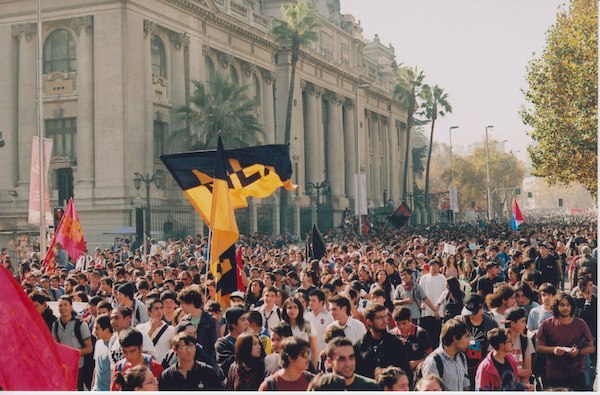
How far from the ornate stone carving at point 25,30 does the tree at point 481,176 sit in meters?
72.3

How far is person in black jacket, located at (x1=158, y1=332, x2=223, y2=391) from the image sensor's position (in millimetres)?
6645

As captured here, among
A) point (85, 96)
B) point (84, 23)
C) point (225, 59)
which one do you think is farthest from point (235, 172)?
point (225, 59)

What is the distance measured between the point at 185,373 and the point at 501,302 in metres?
4.16

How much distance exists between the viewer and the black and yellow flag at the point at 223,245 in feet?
31.9

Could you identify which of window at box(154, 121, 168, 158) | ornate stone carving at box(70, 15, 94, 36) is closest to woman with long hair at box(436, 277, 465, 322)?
ornate stone carving at box(70, 15, 94, 36)

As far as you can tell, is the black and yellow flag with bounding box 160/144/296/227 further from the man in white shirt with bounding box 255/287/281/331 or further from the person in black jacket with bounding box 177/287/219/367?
the person in black jacket with bounding box 177/287/219/367

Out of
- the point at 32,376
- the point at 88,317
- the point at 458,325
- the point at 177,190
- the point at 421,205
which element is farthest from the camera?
the point at 421,205

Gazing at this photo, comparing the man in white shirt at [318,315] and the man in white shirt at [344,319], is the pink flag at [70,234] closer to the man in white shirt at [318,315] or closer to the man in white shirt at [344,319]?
the man in white shirt at [318,315]

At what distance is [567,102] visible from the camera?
104 ft

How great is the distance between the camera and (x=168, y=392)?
21.3ft

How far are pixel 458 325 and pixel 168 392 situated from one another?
2.57 metres

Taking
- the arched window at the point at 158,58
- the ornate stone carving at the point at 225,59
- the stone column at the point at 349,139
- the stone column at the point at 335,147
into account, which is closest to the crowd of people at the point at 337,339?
the arched window at the point at 158,58

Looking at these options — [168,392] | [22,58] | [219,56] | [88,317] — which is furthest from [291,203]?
[168,392]

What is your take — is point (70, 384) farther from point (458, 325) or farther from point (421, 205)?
point (421, 205)
